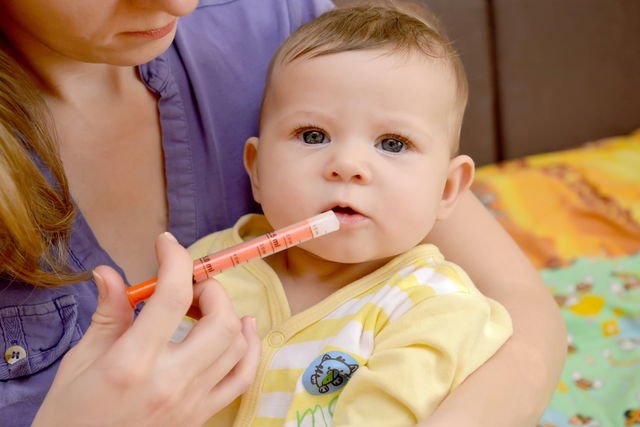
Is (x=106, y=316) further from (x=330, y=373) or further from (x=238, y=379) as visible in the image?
(x=330, y=373)

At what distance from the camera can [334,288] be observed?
3.43 feet

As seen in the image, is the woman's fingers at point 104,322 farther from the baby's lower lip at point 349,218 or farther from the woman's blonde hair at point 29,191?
the baby's lower lip at point 349,218

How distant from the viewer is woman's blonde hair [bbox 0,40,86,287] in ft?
2.86

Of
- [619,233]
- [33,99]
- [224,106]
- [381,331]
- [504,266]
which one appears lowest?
[619,233]

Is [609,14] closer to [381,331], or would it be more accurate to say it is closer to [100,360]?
[381,331]

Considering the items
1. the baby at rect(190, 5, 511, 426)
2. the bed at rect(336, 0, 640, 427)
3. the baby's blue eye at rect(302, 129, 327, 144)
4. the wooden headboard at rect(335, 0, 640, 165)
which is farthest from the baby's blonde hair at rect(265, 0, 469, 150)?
the wooden headboard at rect(335, 0, 640, 165)

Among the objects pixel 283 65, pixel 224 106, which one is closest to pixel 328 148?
pixel 283 65

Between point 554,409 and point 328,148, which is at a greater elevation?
point 328,148

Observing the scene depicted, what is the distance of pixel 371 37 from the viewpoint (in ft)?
3.33

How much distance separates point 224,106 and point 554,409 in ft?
2.66

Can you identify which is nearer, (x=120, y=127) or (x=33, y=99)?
(x=33, y=99)

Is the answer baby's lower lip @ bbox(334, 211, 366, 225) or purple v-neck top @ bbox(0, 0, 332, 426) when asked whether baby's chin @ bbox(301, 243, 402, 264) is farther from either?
purple v-neck top @ bbox(0, 0, 332, 426)

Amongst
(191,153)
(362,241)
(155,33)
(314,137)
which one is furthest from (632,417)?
(155,33)

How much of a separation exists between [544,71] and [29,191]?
1.94 m
